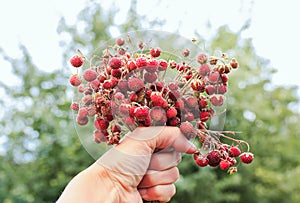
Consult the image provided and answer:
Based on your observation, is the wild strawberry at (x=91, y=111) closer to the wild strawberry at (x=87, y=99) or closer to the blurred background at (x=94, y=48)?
the wild strawberry at (x=87, y=99)

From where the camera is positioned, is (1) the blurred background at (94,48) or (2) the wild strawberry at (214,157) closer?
(2) the wild strawberry at (214,157)

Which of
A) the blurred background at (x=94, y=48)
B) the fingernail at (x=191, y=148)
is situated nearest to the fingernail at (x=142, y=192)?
the fingernail at (x=191, y=148)

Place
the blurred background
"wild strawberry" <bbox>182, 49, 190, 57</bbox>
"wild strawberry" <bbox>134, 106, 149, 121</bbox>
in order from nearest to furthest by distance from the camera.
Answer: "wild strawberry" <bbox>134, 106, 149, 121</bbox> < "wild strawberry" <bbox>182, 49, 190, 57</bbox> < the blurred background

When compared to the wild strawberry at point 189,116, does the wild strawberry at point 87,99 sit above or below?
above

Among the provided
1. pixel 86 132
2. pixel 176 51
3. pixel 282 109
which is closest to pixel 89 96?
pixel 86 132

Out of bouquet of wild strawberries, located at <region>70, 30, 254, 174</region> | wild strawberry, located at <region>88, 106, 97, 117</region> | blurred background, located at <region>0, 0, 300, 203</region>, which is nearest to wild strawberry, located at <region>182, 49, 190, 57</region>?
bouquet of wild strawberries, located at <region>70, 30, 254, 174</region>

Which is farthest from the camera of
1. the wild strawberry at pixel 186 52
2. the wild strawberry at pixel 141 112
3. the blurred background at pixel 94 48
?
the blurred background at pixel 94 48

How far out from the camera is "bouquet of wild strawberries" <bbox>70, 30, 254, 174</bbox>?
75 cm

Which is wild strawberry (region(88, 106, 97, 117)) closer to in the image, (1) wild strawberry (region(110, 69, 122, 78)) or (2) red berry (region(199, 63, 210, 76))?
(1) wild strawberry (region(110, 69, 122, 78))

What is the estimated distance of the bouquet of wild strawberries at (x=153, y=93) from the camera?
746 mm

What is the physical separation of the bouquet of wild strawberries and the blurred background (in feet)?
4.20

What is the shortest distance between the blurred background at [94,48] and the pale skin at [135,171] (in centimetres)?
131

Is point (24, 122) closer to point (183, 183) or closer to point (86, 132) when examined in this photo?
point (183, 183)

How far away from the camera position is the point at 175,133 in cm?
79
